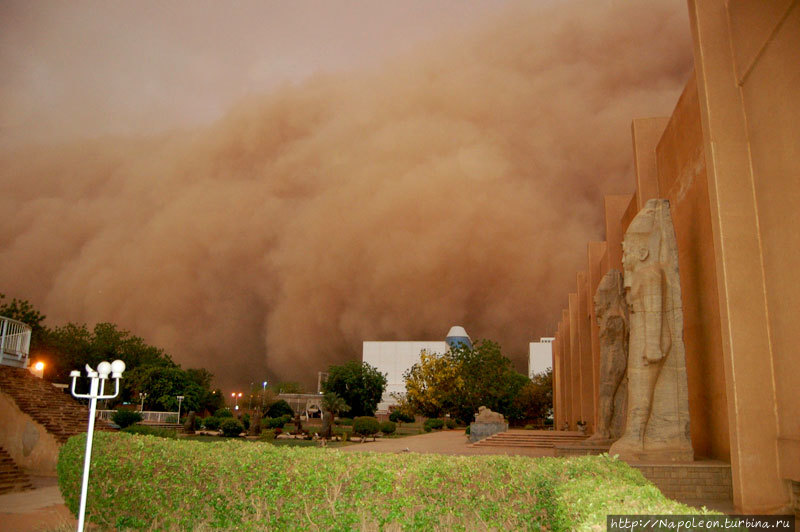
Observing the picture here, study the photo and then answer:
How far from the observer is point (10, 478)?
11500 mm

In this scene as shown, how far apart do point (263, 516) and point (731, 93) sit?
844 cm

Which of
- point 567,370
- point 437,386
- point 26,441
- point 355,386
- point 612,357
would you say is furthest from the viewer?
point 355,386

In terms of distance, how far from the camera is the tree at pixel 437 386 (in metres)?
46.5

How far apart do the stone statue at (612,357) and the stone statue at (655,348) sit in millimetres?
3795

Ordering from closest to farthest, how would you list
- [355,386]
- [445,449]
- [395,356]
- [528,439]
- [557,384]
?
[445,449]
[528,439]
[557,384]
[355,386]
[395,356]

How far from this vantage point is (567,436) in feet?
77.7

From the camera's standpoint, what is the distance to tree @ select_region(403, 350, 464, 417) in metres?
46.5

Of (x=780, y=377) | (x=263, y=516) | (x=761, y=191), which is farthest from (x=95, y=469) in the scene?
(x=761, y=191)

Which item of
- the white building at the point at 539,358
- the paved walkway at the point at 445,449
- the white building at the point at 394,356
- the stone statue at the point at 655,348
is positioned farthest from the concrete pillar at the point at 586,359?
the white building at the point at 394,356

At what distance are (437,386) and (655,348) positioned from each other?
38922 mm

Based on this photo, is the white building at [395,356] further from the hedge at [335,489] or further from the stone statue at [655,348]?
the hedge at [335,489]

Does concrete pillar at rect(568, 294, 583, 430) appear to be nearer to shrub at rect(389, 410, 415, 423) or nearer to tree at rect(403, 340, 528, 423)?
tree at rect(403, 340, 528, 423)

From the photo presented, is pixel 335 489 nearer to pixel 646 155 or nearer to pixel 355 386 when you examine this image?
pixel 646 155

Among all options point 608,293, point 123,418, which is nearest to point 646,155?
point 608,293
